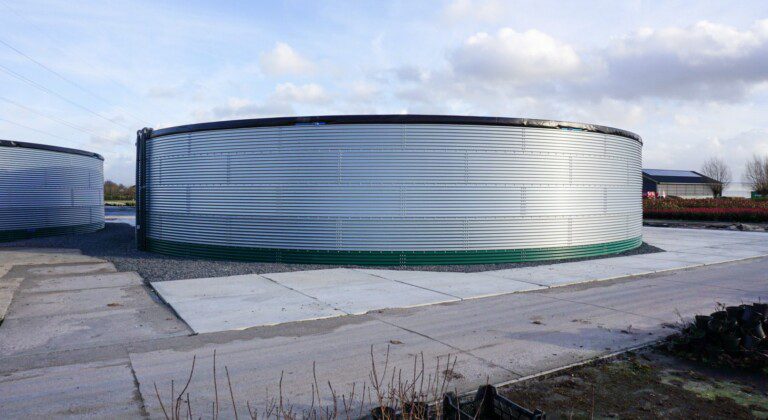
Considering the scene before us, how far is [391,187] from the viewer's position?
13977 millimetres

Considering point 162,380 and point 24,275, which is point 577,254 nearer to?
point 162,380

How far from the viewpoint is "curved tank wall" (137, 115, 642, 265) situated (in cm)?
1402

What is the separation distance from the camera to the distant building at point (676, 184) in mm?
75812

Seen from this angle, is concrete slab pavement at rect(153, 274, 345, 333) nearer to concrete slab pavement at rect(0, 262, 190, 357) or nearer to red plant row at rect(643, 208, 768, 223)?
concrete slab pavement at rect(0, 262, 190, 357)

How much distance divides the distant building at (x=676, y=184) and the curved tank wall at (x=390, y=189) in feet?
221

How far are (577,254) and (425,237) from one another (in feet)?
16.6

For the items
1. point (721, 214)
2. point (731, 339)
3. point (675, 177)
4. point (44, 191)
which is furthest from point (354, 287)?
point (675, 177)

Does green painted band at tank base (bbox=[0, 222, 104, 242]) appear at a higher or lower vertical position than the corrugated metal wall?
lower

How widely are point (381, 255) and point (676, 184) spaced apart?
79087 millimetres

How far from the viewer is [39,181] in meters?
23.4

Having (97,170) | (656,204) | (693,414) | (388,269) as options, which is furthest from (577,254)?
(656,204)

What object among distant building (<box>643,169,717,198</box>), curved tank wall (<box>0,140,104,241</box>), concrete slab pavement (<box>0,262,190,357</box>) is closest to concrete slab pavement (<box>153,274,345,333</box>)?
concrete slab pavement (<box>0,262,190,357</box>)

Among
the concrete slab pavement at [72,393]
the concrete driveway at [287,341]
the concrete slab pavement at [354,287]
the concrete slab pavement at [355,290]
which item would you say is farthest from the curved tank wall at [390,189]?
the concrete slab pavement at [72,393]

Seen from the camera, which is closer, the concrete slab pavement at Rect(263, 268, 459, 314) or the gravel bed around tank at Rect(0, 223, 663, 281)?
the concrete slab pavement at Rect(263, 268, 459, 314)
